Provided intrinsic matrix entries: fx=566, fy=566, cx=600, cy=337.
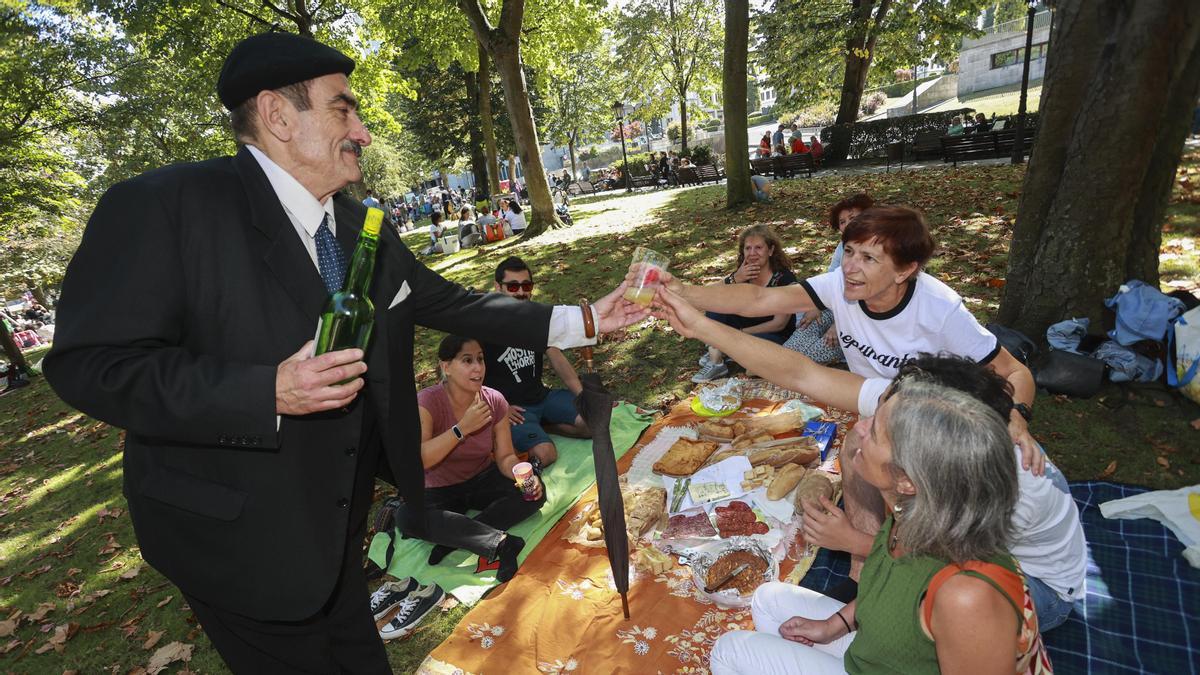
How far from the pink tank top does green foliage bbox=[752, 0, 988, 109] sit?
21604 millimetres

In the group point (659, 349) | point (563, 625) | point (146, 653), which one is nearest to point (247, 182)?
point (563, 625)

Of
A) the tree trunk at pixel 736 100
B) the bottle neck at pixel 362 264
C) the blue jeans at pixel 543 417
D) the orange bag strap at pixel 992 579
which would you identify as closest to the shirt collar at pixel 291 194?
the bottle neck at pixel 362 264

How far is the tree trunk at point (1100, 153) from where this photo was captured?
15.0ft

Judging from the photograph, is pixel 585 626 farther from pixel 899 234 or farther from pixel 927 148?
pixel 927 148

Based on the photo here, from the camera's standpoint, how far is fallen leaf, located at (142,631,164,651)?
13.4 feet

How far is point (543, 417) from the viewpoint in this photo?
595 cm

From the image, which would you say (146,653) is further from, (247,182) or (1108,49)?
(1108,49)

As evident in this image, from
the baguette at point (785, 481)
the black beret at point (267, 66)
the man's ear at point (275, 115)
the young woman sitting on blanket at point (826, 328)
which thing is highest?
the black beret at point (267, 66)

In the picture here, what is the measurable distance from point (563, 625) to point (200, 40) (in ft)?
67.5

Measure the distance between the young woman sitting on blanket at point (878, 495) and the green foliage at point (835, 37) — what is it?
70.8 ft

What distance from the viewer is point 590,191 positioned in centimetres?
3575

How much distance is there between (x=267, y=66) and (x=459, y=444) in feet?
10.5

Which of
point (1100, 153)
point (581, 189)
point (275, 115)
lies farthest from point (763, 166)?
point (275, 115)

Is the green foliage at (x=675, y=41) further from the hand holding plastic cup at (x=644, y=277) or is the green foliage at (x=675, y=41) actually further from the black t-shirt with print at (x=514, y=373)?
the hand holding plastic cup at (x=644, y=277)
